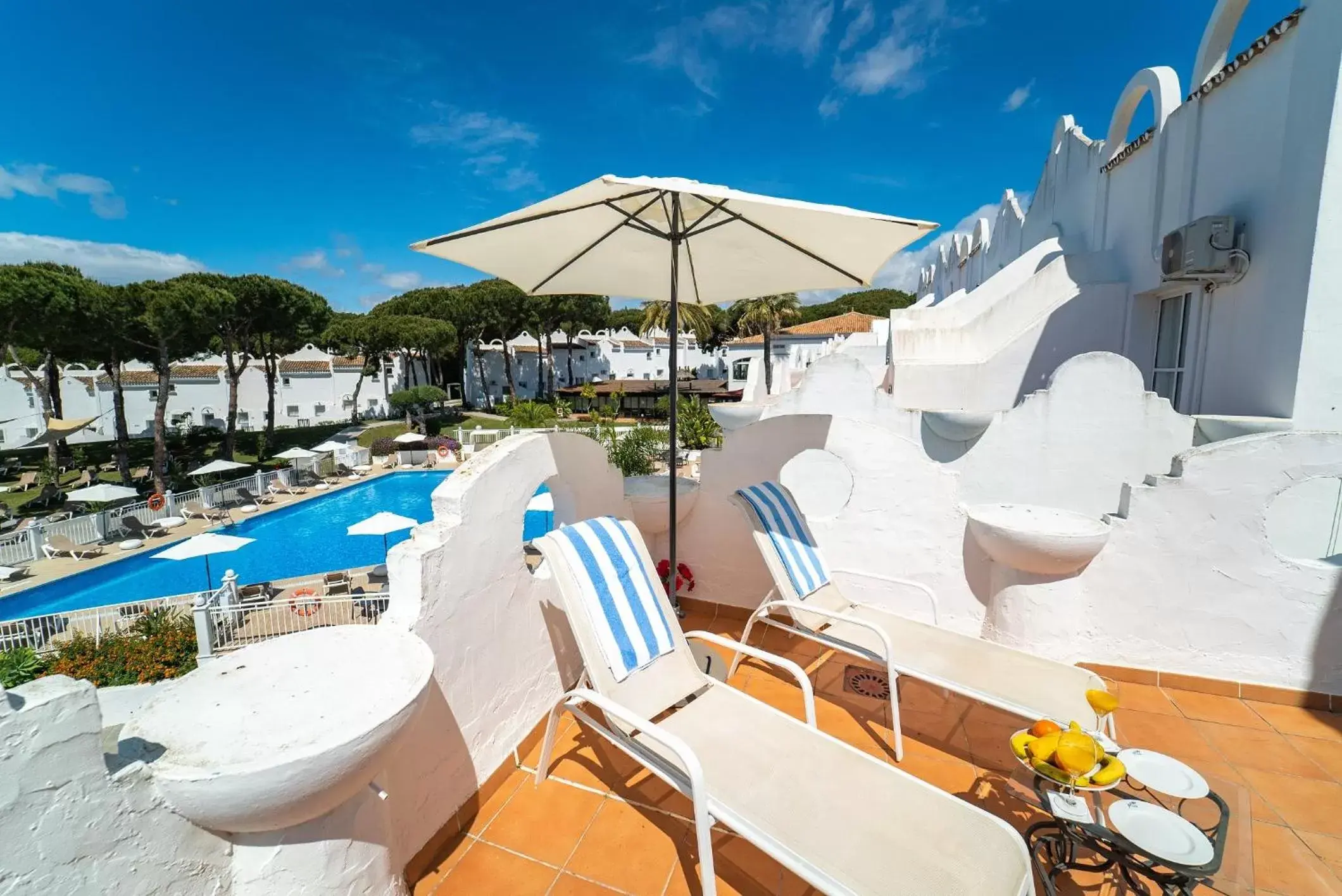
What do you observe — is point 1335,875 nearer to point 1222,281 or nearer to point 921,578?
point 921,578

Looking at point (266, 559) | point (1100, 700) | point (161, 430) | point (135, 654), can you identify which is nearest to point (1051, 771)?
point (1100, 700)

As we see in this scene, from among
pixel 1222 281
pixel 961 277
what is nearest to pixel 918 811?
pixel 1222 281

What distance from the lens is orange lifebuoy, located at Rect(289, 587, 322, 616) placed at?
7.40 metres

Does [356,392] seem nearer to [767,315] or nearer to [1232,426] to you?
[767,315]

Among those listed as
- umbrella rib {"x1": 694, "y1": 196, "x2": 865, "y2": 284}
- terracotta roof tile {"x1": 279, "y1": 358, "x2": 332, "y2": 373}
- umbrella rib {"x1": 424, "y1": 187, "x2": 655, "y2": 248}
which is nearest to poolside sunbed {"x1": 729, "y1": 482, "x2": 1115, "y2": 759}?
umbrella rib {"x1": 694, "y1": 196, "x2": 865, "y2": 284}

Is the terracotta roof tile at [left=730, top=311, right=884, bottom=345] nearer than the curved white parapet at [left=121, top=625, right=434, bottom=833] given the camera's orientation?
No

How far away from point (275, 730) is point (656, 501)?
305 cm

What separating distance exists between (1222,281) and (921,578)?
546cm

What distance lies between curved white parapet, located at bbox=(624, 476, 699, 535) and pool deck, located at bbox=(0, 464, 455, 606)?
980cm

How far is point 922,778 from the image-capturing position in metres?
3.04

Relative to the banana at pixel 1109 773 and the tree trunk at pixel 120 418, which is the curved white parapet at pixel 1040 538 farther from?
the tree trunk at pixel 120 418

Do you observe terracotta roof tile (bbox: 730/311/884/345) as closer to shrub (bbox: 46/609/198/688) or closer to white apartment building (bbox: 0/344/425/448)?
white apartment building (bbox: 0/344/425/448)

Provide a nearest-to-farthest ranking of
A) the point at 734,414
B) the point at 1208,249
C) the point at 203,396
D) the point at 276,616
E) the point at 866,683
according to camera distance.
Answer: the point at 866,683 < the point at 1208,249 < the point at 734,414 < the point at 276,616 < the point at 203,396

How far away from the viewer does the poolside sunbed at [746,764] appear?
6.40ft
